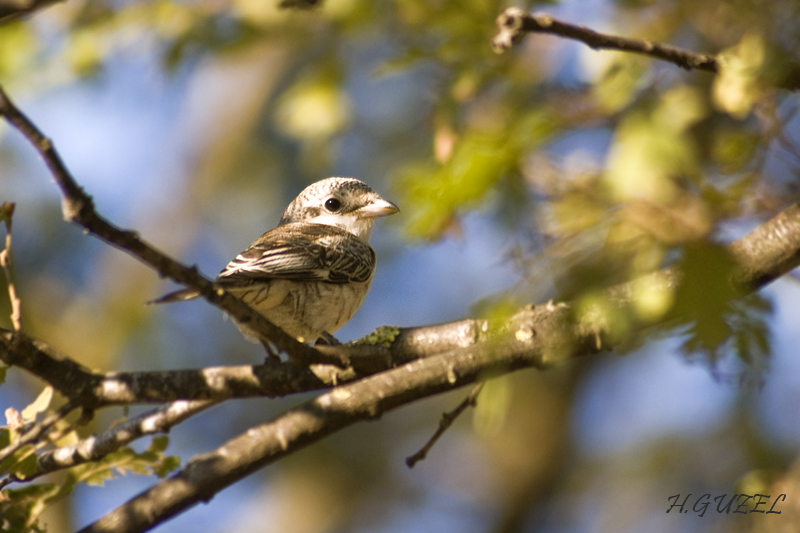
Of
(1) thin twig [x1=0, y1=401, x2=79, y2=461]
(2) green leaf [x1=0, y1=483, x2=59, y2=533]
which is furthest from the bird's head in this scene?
(1) thin twig [x1=0, y1=401, x2=79, y2=461]

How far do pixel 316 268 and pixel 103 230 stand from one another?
231 centimetres

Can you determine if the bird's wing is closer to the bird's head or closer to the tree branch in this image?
the bird's head

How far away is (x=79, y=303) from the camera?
27.6ft

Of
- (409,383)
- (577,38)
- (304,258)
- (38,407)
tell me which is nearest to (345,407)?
(409,383)

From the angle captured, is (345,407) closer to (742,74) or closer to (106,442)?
(106,442)

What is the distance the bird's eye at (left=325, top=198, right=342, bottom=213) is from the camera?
517cm

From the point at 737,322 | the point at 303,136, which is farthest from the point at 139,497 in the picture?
the point at 303,136

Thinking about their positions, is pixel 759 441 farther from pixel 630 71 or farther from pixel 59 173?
pixel 59 173

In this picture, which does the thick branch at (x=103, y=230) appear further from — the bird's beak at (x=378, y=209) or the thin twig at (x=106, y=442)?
the bird's beak at (x=378, y=209)

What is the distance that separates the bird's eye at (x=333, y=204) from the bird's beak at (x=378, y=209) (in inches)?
7.3

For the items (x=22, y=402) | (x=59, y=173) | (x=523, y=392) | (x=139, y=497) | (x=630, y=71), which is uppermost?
(x=22, y=402)

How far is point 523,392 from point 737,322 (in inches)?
274

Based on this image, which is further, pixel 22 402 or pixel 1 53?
pixel 22 402

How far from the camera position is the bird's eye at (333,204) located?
5170 mm
